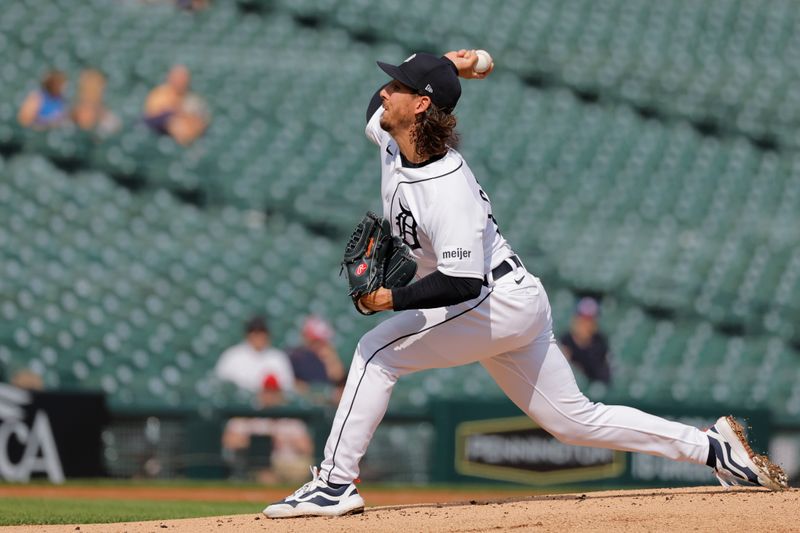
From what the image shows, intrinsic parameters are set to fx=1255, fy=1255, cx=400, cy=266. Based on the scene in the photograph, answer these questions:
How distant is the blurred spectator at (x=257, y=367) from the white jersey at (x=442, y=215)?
503cm

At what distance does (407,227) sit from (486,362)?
2.02ft

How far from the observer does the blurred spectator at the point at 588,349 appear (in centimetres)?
981

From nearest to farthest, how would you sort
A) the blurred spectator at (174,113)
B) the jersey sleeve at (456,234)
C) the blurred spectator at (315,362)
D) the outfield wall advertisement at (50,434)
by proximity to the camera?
the jersey sleeve at (456,234)
the outfield wall advertisement at (50,434)
the blurred spectator at (315,362)
the blurred spectator at (174,113)

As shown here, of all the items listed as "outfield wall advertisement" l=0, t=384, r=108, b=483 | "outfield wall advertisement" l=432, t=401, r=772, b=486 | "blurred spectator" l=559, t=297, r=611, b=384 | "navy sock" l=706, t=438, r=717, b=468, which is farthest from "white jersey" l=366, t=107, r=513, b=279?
"blurred spectator" l=559, t=297, r=611, b=384

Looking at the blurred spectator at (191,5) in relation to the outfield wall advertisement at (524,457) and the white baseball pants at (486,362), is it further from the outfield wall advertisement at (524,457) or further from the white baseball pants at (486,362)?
the white baseball pants at (486,362)

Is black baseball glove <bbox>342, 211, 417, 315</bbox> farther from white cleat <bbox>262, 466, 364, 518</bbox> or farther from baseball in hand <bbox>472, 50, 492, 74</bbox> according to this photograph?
baseball in hand <bbox>472, 50, 492, 74</bbox>

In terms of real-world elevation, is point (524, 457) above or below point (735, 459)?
below

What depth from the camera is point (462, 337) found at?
435 cm

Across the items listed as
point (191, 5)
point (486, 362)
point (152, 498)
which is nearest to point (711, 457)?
point (486, 362)

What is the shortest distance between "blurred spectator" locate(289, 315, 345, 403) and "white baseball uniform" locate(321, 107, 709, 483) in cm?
512

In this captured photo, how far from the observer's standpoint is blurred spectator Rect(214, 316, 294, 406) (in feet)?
30.6

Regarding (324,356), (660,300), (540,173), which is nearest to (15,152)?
(324,356)

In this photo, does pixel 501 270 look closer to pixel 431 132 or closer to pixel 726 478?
pixel 431 132

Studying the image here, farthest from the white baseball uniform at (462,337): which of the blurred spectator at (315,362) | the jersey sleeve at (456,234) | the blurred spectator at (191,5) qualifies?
the blurred spectator at (191,5)
